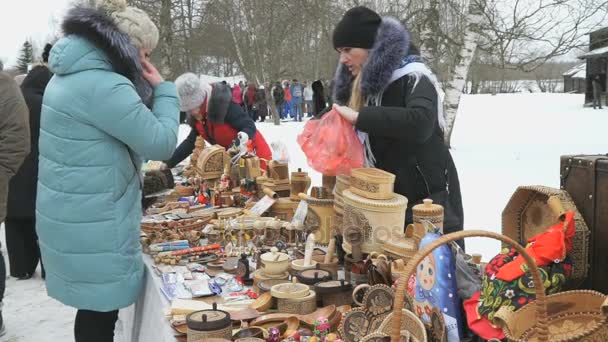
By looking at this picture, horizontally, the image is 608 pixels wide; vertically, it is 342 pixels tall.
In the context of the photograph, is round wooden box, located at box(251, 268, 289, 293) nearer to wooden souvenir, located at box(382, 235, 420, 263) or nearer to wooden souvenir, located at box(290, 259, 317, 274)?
wooden souvenir, located at box(290, 259, 317, 274)

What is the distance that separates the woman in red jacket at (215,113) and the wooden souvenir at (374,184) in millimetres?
1933

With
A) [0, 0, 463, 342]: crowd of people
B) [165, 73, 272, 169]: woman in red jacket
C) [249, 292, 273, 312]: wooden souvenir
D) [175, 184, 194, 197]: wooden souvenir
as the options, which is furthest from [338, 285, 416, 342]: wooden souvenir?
[165, 73, 272, 169]: woman in red jacket

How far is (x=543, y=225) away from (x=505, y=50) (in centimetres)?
832

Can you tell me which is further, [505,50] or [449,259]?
[505,50]

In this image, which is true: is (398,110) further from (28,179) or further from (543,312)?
(28,179)

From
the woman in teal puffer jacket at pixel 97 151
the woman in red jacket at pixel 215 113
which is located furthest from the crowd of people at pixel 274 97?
the woman in teal puffer jacket at pixel 97 151

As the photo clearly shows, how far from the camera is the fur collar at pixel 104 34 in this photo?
73.8 inches

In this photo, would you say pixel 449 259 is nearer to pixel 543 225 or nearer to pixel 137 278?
pixel 543 225

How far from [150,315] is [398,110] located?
A: 1186 mm

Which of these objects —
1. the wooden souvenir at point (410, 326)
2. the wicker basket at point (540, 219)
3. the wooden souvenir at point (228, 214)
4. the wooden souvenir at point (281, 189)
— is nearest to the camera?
the wooden souvenir at point (410, 326)

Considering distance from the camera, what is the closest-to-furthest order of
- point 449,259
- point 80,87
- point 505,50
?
point 449,259
point 80,87
point 505,50

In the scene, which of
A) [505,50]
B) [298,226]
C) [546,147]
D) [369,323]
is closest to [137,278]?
[298,226]

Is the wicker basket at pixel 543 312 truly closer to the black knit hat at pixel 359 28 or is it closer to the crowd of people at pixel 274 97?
the black knit hat at pixel 359 28

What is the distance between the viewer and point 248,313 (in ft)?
5.60
